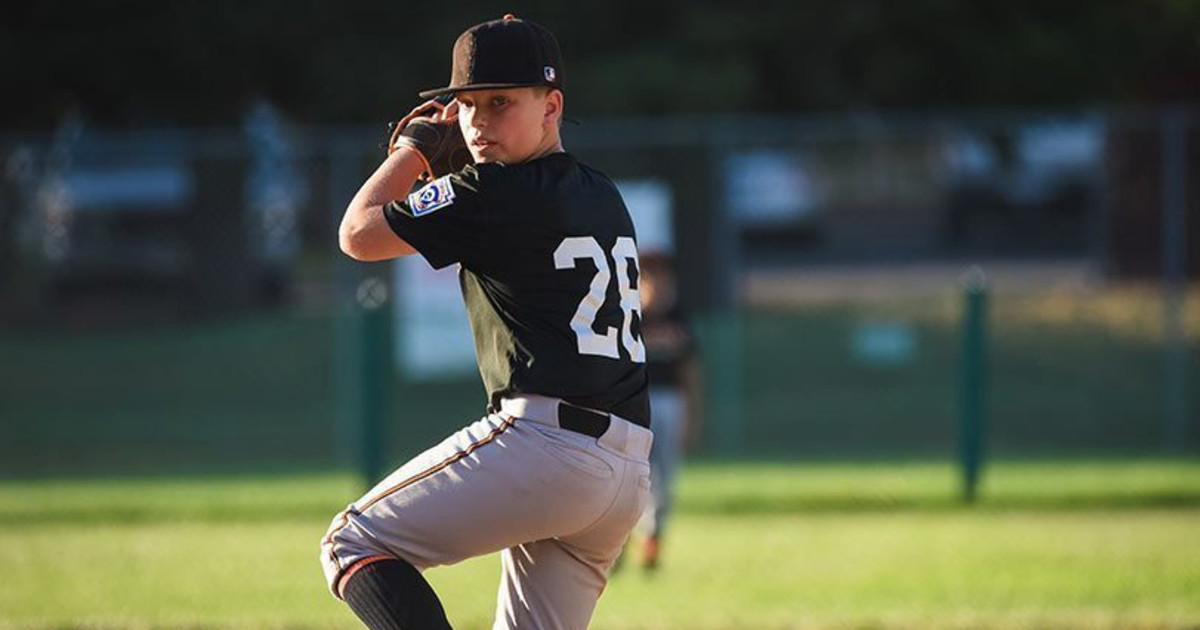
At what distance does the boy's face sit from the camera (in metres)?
4.51

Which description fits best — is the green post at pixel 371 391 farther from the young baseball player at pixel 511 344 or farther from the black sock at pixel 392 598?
the black sock at pixel 392 598

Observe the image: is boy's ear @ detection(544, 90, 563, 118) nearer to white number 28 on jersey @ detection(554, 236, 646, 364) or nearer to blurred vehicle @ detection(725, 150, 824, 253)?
white number 28 on jersey @ detection(554, 236, 646, 364)

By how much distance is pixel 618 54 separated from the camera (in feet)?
63.0

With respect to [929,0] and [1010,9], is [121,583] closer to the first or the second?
[929,0]

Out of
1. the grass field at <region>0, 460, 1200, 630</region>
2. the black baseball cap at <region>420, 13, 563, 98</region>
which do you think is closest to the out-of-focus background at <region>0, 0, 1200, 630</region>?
the grass field at <region>0, 460, 1200, 630</region>

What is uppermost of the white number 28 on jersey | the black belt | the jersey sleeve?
the jersey sleeve

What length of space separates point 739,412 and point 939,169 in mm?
3450

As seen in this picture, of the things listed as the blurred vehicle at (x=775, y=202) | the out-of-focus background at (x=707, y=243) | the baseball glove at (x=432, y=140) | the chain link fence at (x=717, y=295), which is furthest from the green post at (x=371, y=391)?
the baseball glove at (x=432, y=140)

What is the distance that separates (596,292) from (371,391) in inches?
333

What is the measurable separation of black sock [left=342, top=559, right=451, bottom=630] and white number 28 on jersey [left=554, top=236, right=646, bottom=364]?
0.71 m

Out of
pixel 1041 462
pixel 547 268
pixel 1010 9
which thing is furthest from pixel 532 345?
pixel 1010 9

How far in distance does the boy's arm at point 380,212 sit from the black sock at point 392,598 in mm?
776

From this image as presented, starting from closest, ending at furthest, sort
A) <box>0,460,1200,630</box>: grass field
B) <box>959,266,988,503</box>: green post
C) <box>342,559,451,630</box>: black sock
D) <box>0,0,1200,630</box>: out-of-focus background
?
1. <box>342,559,451,630</box>: black sock
2. <box>0,460,1200,630</box>: grass field
3. <box>959,266,988,503</box>: green post
4. <box>0,0,1200,630</box>: out-of-focus background

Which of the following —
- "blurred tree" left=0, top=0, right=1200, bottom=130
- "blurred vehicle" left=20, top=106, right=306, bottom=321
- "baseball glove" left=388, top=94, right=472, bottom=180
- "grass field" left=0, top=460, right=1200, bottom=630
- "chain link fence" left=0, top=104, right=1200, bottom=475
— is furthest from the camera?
"blurred tree" left=0, top=0, right=1200, bottom=130
